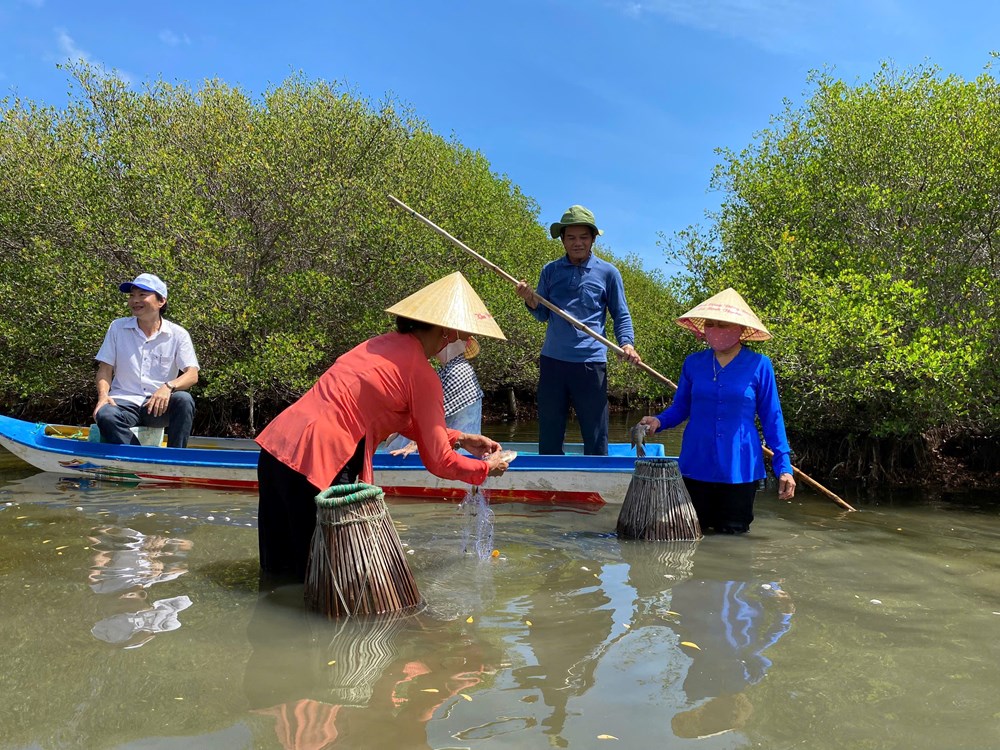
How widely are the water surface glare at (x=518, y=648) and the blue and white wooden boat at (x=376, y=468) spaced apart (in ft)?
3.93

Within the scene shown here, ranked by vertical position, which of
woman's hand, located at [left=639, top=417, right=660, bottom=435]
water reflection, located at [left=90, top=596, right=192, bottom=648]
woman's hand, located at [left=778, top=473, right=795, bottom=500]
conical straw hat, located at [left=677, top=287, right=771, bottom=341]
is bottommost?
water reflection, located at [left=90, top=596, right=192, bottom=648]

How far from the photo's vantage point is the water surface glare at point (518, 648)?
7.78ft

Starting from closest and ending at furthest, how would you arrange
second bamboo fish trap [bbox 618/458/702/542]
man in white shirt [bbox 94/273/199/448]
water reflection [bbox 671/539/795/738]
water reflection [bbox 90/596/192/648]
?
water reflection [bbox 671/539/795/738] < water reflection [bbox 90/596/192/648] < second bamboo fish trap [bbox 618/458/702/542] < man in white shirt [bbox 94/273/199/448]

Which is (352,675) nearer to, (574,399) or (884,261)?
(574,399)

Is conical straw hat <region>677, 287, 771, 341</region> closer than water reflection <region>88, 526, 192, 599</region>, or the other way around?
water reflection <region>88, 526, 192, 599</region>

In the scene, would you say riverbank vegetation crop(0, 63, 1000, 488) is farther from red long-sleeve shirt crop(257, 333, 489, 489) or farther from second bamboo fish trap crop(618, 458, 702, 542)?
red long-sleeve shirt crop(257, 333, 489, 489)

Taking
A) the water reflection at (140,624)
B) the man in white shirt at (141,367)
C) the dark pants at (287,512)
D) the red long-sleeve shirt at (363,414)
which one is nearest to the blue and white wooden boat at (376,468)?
the man in white shirt at (141,367)

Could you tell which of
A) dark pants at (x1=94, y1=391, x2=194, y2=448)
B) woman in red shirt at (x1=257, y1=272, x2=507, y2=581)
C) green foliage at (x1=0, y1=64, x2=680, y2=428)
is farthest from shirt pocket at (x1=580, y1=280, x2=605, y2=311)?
green foliage at (x1=0, y1=64, x2=680, y2=428)

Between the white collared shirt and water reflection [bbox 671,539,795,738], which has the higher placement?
the white collared shirt

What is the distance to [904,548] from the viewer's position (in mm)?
5234

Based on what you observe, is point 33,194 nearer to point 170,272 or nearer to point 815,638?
point 170,272

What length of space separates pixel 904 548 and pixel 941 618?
1804 mm

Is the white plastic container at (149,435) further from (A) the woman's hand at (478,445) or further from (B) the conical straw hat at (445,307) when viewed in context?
(B) the conical straw hat at (445,307)

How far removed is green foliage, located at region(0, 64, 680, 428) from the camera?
1349 centimetres
